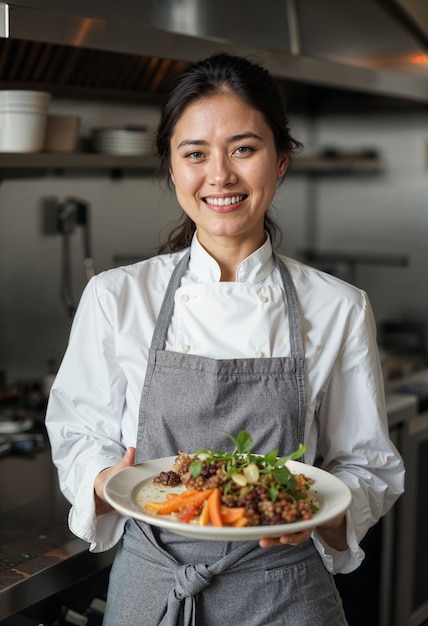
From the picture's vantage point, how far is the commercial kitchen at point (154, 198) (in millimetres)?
1972

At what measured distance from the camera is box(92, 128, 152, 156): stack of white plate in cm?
249

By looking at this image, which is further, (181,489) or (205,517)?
(181,489)

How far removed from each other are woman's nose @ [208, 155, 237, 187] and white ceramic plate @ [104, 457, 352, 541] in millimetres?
492

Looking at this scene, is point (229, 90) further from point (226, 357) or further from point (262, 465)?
point (262, 465)

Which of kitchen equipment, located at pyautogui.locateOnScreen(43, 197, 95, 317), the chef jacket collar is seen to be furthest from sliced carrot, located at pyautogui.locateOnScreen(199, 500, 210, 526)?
kitchen equipment, located at pyautogui.locateOnScreen(43, 197, 95, 317)

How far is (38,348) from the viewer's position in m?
2.89

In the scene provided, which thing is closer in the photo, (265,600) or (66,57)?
(265,600)

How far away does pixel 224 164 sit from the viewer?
1.53 metres

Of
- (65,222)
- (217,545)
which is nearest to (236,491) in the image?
(217,545)

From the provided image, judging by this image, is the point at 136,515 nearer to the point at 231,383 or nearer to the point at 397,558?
the point at 231,383

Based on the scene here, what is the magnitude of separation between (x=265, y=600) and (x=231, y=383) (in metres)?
0.39

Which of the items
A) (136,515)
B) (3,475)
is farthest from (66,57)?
(136,515)

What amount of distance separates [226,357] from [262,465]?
272 mm

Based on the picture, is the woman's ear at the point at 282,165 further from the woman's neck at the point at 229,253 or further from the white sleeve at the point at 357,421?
the white sleeve at the point at 357,421
